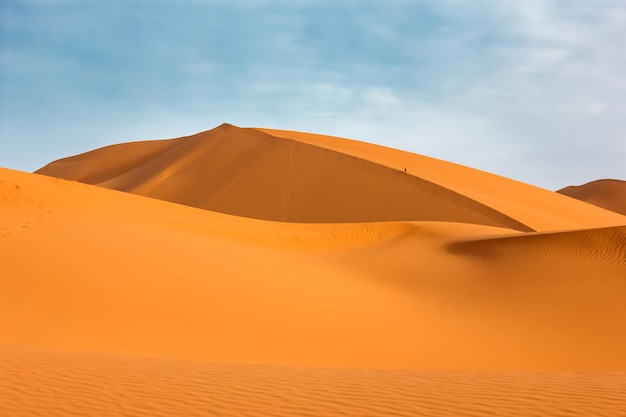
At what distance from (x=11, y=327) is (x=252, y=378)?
13.2 feet

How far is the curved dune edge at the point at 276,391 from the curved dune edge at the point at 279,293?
207 centimetres

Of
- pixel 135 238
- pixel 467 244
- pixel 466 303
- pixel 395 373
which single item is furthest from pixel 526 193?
pixel 395 373

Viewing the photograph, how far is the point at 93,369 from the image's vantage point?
568cm

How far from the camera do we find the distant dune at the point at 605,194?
300 ft

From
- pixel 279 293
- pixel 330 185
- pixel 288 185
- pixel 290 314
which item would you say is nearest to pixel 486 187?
pixel 330 185

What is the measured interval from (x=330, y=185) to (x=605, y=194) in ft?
257

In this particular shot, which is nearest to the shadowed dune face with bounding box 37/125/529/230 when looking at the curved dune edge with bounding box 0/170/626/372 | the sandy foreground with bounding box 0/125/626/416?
the sandy foreground with bounding box 0/125/626/416

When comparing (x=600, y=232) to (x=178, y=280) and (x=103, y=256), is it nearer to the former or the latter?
(x=178, y=280)

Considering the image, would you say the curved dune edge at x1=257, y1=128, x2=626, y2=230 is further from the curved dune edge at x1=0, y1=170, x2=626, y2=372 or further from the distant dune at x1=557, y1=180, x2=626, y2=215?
the distant dune at x1=557, y1=180, x2=626, y2=215

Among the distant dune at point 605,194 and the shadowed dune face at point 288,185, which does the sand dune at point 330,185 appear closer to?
the shadowed dune face at point 288,185

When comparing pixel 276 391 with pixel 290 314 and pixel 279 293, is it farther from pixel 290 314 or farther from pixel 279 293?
pixel 279 293

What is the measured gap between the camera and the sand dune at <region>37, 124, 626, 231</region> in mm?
31266

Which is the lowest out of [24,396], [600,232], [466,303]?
[24,396]

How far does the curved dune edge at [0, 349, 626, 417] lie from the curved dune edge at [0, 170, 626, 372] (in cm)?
207
